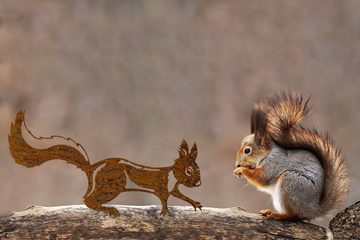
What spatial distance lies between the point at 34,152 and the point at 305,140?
3.81 ft

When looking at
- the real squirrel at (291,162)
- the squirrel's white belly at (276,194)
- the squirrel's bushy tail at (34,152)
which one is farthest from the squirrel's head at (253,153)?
the squirrel's bushy tail at (34,152)

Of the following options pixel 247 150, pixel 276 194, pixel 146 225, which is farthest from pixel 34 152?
pixel 276 194

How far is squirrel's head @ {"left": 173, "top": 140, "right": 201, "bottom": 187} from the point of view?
278cm

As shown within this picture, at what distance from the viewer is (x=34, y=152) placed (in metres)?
2.81

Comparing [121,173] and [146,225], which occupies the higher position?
[121,173]

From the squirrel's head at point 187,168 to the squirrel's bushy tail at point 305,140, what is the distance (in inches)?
13.8

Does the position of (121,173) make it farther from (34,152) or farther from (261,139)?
(261,139)

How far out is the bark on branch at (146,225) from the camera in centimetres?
285

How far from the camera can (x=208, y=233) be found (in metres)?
2.88

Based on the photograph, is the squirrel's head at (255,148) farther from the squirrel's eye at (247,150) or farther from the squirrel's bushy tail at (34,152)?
the squirrel's bushy tail at (34,152)

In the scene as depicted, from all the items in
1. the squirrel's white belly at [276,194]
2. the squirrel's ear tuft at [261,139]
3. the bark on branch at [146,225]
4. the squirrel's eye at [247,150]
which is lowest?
the bark on branch at [146,225]

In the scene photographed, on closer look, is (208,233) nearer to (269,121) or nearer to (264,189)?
(264,189)

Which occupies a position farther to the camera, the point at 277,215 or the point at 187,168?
the point at 277,215

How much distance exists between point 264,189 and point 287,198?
117 millimetres
